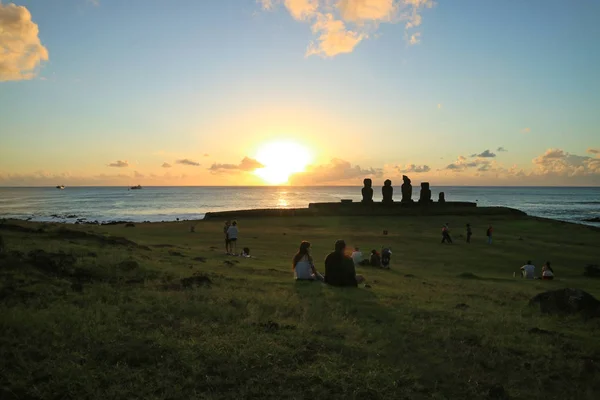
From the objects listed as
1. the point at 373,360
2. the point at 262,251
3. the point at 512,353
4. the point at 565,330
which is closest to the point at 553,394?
the point at 512,353

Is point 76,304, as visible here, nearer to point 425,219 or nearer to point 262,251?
point 262,251

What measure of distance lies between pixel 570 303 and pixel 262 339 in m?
8.74

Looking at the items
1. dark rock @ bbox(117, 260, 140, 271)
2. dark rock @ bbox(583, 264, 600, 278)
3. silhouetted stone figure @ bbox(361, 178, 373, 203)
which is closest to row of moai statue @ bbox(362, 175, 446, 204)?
silhouetted stone figure @ bbox(361, 178, 373, 203)

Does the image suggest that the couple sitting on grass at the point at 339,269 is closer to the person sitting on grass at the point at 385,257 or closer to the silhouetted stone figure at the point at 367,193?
the person sitting on grass at the point at 385,257

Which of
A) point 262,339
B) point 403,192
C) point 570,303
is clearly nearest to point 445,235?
point 570,303

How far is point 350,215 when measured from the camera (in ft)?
239

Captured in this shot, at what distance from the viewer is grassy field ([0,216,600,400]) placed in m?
6.64

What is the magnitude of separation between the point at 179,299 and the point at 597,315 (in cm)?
1067

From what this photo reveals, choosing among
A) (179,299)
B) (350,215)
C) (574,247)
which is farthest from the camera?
(350,215)

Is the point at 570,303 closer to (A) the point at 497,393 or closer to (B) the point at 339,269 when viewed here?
(B) the point at 339,269

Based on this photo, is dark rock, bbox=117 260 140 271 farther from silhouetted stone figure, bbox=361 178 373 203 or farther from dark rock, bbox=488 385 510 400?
silhouetted stone figure, bbox=361 178 373 203

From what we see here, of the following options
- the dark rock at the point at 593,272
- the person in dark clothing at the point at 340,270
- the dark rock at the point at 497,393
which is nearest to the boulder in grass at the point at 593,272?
the dark rock at the point at 593,272

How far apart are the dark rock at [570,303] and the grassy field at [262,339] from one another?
35 cm

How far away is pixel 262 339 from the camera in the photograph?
27.5 feet
